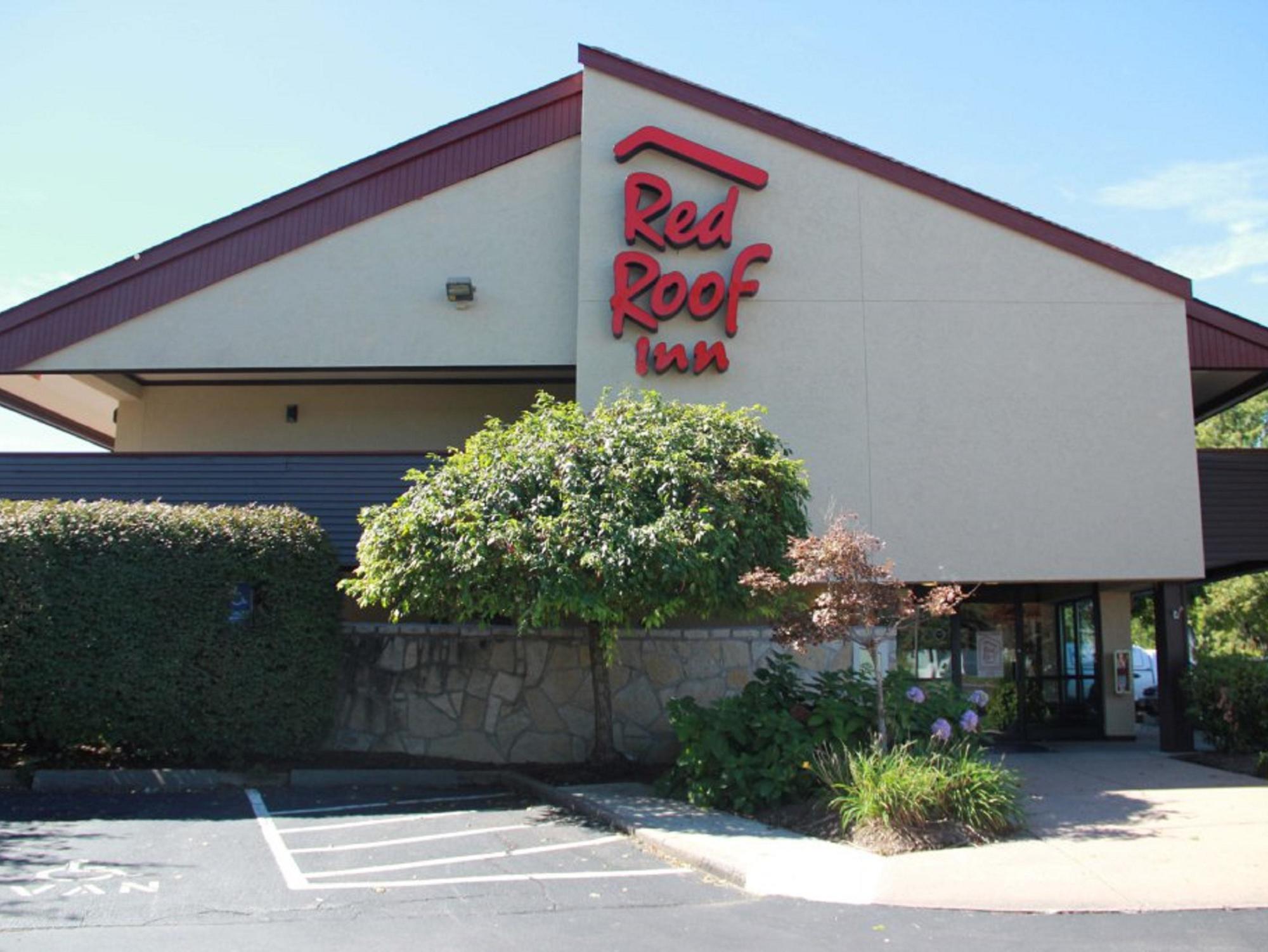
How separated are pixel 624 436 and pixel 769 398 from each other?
13.2 feet

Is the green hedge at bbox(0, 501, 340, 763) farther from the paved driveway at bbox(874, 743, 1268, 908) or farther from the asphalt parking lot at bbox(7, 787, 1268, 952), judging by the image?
Result: the paved driveway at bbox(874, 743, 1268, 908)

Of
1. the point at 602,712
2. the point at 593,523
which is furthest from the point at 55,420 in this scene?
the point at 593,523

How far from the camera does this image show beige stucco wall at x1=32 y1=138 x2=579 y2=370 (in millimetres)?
16000

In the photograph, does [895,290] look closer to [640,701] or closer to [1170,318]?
[1170,318]

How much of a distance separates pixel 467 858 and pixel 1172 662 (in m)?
10.7

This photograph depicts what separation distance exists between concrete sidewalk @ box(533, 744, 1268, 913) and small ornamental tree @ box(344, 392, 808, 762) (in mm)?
2068

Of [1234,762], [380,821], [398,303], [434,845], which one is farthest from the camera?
[398,303]

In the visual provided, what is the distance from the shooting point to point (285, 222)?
16234 mm

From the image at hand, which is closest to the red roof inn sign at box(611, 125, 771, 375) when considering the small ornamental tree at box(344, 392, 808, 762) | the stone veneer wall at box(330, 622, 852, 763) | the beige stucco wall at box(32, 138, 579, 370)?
the beige stucco wall at box(32, 138, 579, 370)

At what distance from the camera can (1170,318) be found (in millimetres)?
15617

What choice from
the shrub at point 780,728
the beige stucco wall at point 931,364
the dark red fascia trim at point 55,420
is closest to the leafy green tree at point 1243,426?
the beige stucco wall at point 931,364

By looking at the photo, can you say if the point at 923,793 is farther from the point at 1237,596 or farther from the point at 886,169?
the point at 1237,596

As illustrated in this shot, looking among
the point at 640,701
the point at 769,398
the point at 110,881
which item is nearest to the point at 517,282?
the point at 769,398

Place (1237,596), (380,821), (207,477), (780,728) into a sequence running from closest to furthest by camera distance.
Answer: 1. (380,821)
2. (780,728)
3. (207,477)
4. (1237,596)
